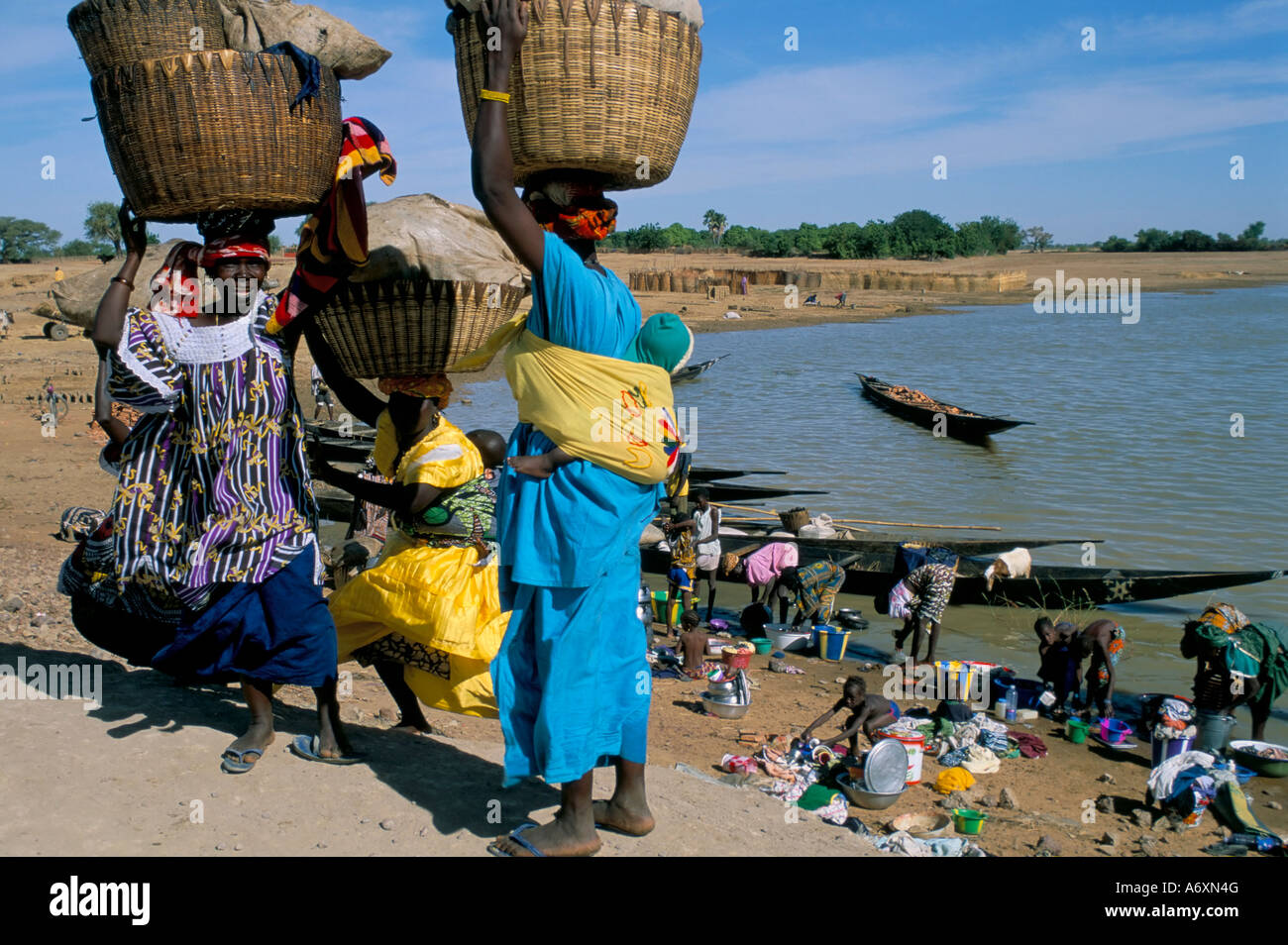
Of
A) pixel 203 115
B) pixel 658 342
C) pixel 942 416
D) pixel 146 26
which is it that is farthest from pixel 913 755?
pixel 942 416

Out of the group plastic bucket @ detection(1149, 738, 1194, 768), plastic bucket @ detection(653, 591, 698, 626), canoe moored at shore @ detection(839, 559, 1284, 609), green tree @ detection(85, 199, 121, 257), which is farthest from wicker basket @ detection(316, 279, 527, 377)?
green tree @ detection(85, 199, 121, 257)

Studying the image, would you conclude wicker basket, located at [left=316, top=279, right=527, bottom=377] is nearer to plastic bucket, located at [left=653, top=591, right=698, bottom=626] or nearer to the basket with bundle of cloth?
the basket with bundle of cloth

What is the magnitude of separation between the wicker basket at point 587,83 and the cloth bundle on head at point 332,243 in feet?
1.81

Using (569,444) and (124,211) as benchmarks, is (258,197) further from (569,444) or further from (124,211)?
(569,444)

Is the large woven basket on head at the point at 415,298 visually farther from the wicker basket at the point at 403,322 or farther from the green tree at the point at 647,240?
the green tree at the point at 647,240

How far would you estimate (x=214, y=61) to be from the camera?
308cm

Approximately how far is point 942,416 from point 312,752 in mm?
16900

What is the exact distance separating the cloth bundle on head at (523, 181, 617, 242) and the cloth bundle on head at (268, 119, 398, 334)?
63 cm

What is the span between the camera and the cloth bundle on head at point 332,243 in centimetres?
323

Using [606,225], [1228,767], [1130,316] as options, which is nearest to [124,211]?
[606,225]

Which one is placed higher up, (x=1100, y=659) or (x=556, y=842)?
(x=556, y=842)

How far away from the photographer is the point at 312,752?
3479 mm

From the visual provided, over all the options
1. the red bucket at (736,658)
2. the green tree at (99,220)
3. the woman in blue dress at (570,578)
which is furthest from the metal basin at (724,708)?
the green tree at (99,220)

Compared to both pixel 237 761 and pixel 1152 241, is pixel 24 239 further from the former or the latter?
pixel 1152 241
